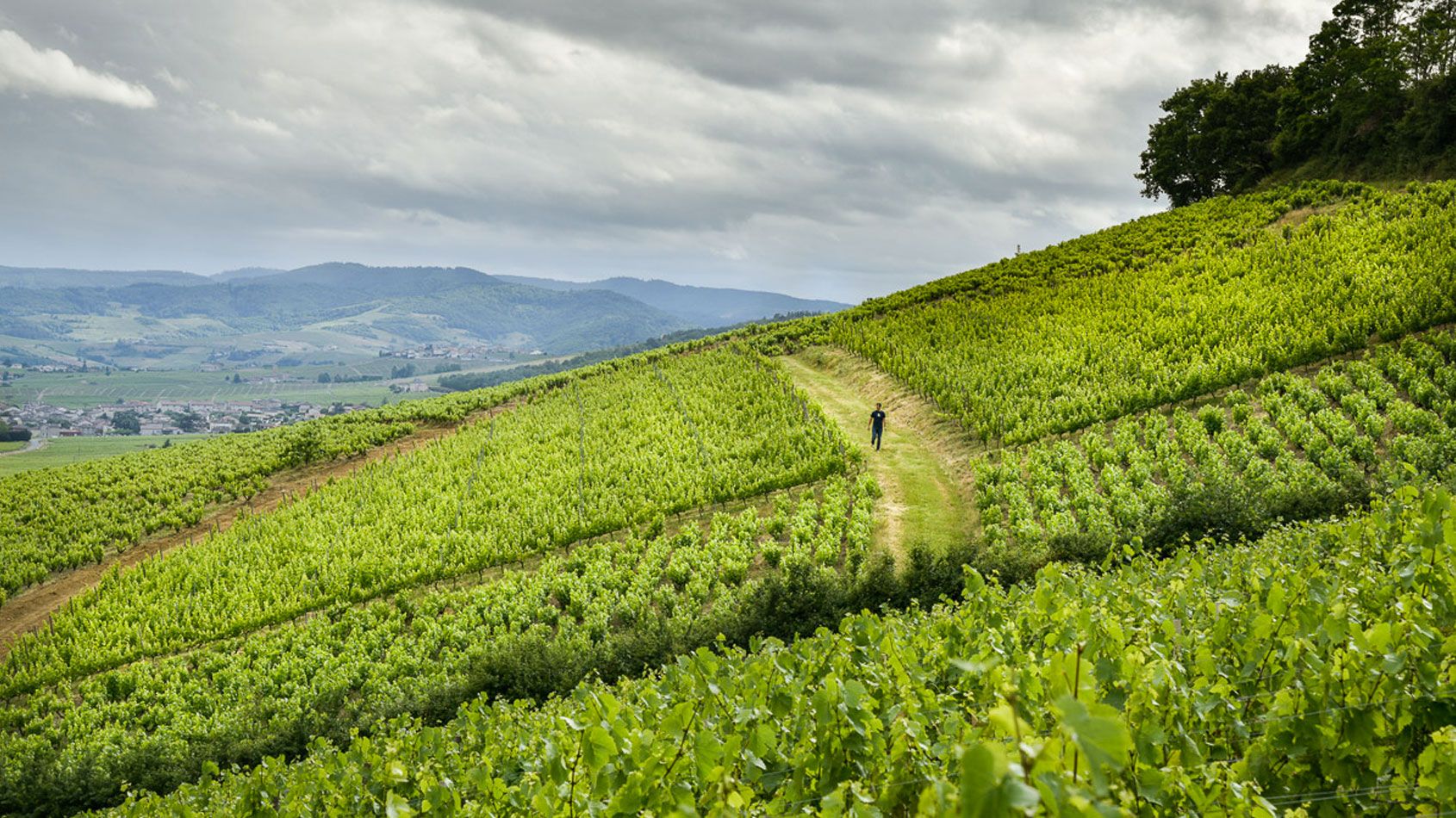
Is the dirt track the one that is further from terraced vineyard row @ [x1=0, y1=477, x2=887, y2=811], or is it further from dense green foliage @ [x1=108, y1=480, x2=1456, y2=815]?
dense green foliage @ [x1=108, y1=480, x2=1456, y2=815]

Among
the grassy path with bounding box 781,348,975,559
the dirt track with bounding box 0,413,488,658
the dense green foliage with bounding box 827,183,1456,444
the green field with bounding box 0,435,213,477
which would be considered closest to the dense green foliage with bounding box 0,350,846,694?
the dirt track with bounding box 0,413,488,658

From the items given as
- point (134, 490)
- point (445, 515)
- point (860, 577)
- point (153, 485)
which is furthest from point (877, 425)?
point (134, 490)

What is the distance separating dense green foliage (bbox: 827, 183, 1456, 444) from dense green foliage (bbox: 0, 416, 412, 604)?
91.9 ft

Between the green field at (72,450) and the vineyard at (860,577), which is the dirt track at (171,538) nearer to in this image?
the vineyard at (860,577)

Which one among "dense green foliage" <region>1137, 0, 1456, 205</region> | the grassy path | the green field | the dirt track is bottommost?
the green field

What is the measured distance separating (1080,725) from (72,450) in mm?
172442

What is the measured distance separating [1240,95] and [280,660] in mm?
65343

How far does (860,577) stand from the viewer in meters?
18.0

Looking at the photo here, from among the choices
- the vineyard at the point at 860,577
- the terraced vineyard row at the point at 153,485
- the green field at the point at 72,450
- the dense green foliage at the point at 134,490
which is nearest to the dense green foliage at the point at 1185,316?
the vineyard at the point at 860,577

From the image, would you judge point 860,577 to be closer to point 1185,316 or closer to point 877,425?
point 877,425

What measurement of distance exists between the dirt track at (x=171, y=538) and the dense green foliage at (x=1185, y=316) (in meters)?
25.5

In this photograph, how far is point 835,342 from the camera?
44.0 metres

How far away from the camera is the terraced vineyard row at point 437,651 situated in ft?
51.4

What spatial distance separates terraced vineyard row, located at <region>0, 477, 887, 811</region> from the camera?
15.7 m
